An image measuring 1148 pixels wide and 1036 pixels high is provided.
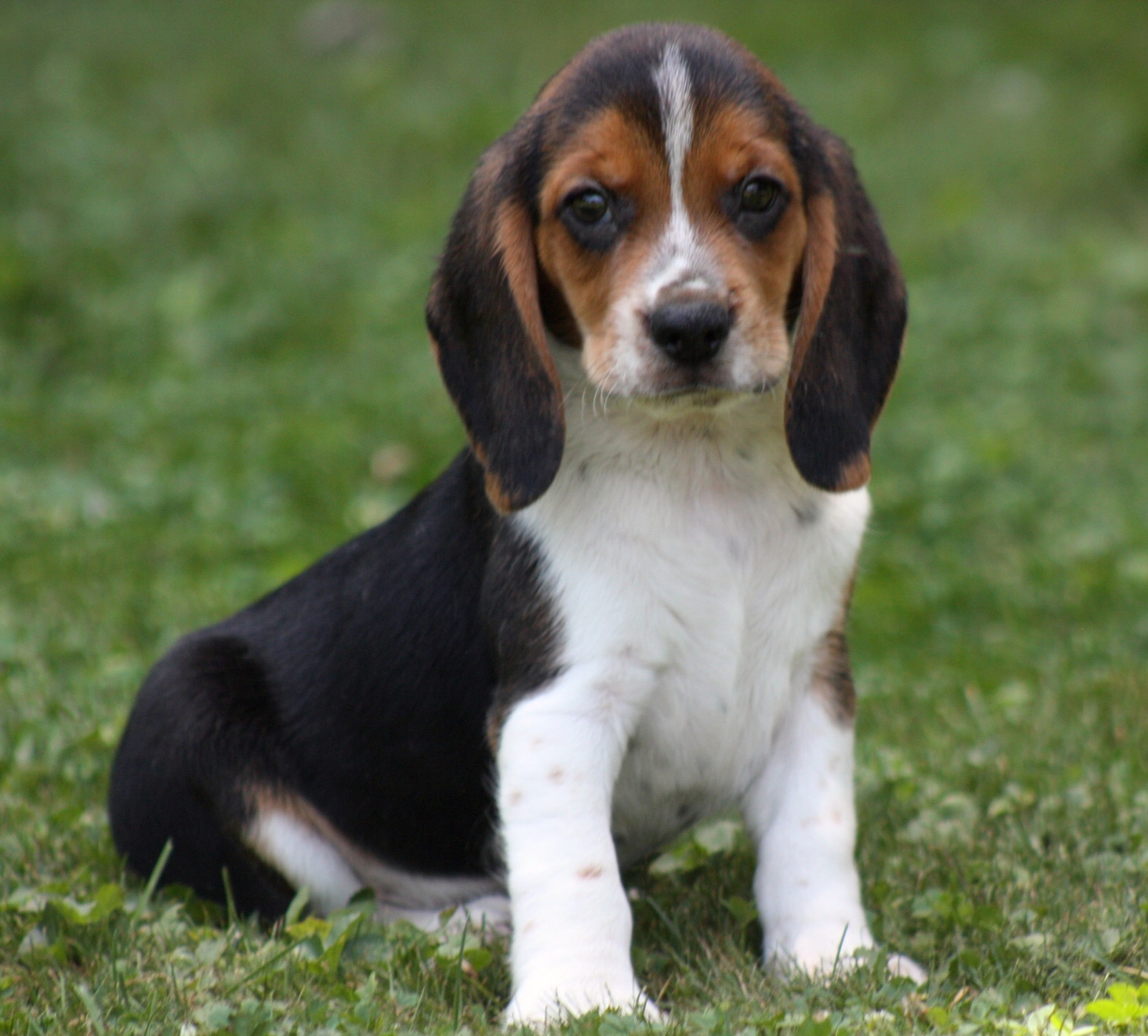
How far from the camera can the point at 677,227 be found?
3859 millimetres

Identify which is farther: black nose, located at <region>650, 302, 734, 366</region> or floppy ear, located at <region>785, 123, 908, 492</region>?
floppy ear, located at <region>785, 123, 908, 492</region>

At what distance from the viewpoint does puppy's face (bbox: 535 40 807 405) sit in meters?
3.78

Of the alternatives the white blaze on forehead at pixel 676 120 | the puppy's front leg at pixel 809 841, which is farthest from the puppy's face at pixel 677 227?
the puppy's front leg at pixel 809 841

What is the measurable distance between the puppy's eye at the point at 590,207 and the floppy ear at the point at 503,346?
171mm

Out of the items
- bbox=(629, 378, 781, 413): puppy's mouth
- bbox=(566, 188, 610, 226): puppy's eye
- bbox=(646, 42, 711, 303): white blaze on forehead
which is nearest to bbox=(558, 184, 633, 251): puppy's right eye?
bbox=(566, 188, 610, 226): puppy's eye

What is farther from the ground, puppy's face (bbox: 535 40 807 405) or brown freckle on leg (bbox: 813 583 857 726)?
puppy's face (bbox: 535 40 807 405)

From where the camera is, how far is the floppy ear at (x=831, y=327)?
13.3 ft

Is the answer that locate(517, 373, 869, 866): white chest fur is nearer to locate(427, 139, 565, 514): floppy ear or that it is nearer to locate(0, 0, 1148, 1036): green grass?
locate(427, 139, 565, 514): floppy ear

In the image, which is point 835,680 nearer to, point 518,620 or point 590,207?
point 518,620

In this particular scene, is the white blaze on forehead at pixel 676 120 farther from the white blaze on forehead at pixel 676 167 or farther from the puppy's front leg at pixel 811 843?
the puppy's front leg at pixel 811 843

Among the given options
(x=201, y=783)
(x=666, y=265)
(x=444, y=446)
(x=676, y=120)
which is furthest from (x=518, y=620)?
(x=444, y=446)

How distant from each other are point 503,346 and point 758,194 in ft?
2.27

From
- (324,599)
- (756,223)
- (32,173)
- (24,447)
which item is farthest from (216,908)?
(32,173)

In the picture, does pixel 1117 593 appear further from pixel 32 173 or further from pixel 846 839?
pixel 32 173
